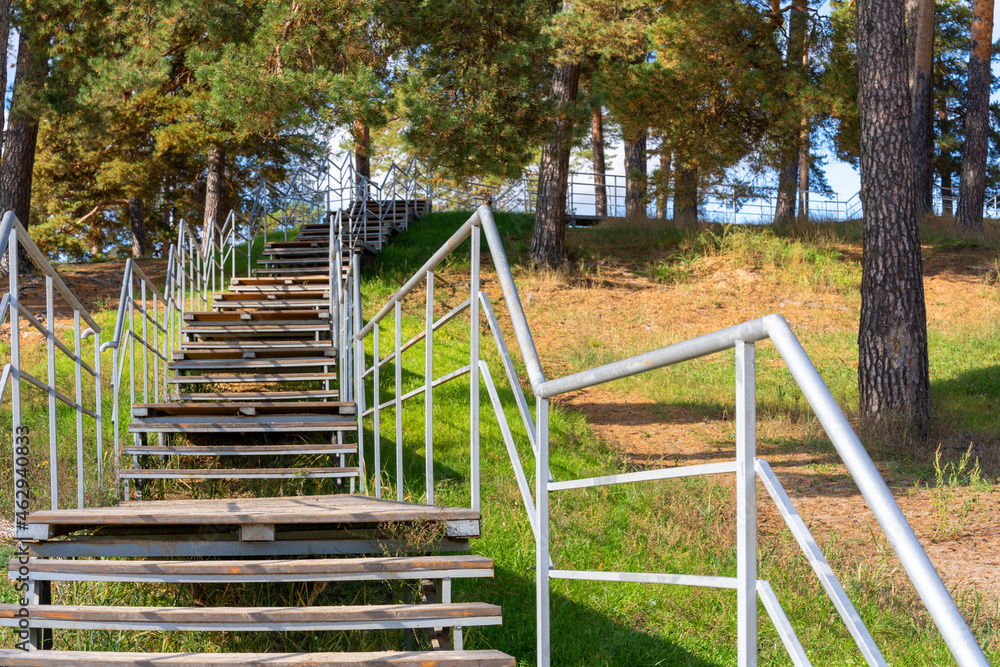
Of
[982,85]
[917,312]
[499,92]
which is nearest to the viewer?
[917,312]

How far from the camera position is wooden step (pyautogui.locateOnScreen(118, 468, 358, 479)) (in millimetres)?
5125

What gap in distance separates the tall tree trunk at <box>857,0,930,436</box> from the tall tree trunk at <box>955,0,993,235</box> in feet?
27.1

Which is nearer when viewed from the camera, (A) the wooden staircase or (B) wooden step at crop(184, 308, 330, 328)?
(A) the wooden staircase

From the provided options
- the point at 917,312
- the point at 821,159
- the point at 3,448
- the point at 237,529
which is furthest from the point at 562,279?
the point at 821,159

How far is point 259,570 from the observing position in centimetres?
298

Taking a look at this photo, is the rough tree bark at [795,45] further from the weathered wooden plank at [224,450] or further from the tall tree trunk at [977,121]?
the weathered wooden plank at [224,450]

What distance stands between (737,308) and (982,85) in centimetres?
860

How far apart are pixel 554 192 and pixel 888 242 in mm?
5883

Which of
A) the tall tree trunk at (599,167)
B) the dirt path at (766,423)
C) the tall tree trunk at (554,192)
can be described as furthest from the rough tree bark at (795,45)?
the tall tree trunk at (599,167)

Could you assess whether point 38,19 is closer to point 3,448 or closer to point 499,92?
point 499,92

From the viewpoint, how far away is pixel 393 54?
11766 mm

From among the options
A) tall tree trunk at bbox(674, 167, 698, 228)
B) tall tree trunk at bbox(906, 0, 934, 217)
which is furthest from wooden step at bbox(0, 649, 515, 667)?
tall tree trunk at bbox(906, 0, 934, 217)

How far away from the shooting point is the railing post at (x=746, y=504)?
1.59 metres

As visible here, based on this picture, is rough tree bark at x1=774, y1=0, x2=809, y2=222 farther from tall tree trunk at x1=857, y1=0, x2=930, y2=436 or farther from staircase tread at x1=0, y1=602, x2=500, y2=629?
staircase tread at x1=0, y1=602, x2=500, y2=629
